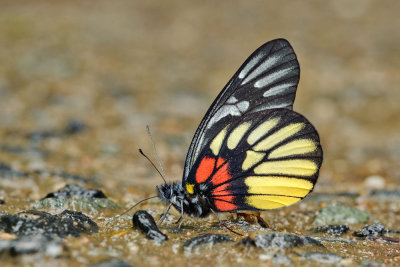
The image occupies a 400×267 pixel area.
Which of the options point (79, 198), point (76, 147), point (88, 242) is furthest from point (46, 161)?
point (88, 242)

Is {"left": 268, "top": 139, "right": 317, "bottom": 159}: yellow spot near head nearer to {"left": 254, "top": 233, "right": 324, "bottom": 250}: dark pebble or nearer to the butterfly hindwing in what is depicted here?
the butterfly hindwing

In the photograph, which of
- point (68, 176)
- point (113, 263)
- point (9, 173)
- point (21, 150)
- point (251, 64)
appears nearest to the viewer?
point (113, 263)

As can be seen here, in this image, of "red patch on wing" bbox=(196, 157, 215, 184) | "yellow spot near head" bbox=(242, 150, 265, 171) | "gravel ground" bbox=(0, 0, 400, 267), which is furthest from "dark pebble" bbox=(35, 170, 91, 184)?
"yellow spot near head" bbox=(242, 150, 265, 171)

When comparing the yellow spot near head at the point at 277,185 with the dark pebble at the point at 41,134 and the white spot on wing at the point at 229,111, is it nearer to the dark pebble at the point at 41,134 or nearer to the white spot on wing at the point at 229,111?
the white spot on wing at the point at 229,111

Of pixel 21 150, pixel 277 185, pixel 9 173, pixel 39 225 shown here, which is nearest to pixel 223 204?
pixel 277 185

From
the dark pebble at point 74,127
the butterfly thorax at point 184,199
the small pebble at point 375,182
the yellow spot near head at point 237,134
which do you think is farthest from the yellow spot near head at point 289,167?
the dark pebble at point 74,127

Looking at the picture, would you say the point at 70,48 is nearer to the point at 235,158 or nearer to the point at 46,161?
the point at 46,161

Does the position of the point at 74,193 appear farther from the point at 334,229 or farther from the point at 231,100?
the point at 334,229
